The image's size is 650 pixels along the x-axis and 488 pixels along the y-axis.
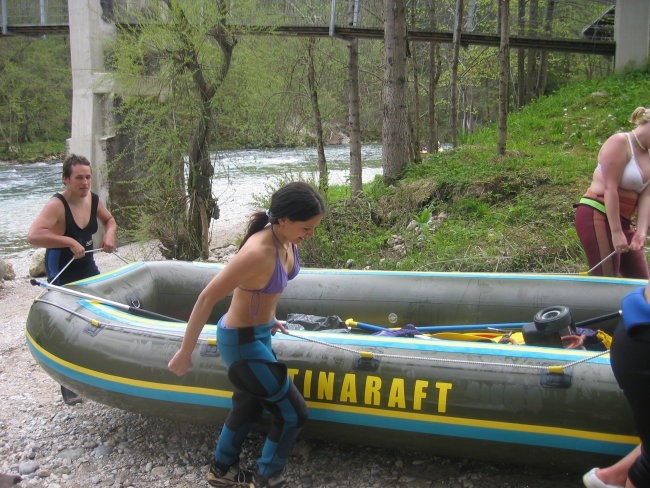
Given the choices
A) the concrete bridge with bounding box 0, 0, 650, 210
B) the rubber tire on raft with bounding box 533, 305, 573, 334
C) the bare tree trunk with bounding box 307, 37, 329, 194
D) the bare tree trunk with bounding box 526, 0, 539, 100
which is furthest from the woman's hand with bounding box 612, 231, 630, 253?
the bare tree trunk with bounding box 526, 0, 539, 100

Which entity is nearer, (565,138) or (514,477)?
(514,477)

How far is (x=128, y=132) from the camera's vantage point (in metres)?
10.9

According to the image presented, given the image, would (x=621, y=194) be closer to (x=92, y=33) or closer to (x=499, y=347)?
(x=499, y=347)

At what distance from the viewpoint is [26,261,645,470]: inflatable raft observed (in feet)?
8.95

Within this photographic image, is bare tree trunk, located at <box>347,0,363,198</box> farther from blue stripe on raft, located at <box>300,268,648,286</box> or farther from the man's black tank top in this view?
the man's black tank top

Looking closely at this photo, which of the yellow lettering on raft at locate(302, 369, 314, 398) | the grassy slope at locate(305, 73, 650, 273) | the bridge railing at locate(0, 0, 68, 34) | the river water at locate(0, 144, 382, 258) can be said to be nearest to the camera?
the yellow lettering on raft at locate(302, 369, 314, 398)

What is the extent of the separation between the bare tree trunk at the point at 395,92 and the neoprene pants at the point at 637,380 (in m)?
7.13

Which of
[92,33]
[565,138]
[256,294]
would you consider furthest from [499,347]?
[92,33]

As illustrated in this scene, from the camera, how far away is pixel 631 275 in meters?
3.93

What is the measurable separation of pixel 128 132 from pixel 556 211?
7.58m


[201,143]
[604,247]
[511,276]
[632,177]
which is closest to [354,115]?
[201,143]

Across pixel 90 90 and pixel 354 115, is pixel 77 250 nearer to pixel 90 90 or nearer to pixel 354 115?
pixel 354 115

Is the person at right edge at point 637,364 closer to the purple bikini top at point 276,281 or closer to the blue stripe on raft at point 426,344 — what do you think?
the blue stripe on raft at point 426,344

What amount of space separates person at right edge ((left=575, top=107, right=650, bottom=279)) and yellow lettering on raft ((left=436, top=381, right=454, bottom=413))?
5.03 ft
